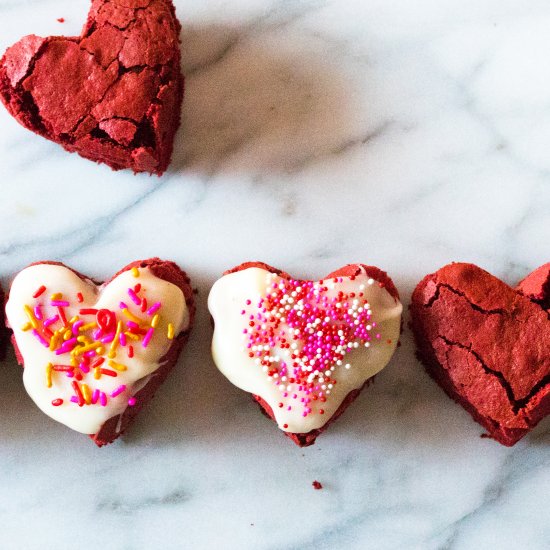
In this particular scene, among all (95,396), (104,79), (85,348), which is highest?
(104,79)

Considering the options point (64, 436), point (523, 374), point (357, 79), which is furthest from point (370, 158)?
point (64, 436)

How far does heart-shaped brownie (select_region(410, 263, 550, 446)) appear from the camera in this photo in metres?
1.84

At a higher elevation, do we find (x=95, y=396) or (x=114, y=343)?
(x=114, y=343)

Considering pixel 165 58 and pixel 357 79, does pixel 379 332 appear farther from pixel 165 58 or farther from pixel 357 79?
pixel 165 58

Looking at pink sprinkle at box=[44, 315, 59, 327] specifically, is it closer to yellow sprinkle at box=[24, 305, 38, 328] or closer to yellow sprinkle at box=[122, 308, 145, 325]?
yellow sprinkle at box=[24, 305, 38, 328]

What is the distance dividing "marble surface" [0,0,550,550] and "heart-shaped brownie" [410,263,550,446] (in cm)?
17

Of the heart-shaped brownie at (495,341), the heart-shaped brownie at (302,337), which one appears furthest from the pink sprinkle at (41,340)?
the heart-shaped brownie at (495,341)

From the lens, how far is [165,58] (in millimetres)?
1847

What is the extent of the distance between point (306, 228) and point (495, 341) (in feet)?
1.95

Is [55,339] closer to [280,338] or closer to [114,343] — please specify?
[114,343]

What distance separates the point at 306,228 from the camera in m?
2.04

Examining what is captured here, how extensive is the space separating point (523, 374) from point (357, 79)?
3.08 feet

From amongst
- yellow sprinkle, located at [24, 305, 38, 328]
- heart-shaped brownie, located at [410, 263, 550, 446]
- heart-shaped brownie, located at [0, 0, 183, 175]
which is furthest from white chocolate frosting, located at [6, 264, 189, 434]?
heart-shaped brownie, located at [410, 263, 550, 446]

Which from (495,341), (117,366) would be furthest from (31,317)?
(495,341)
